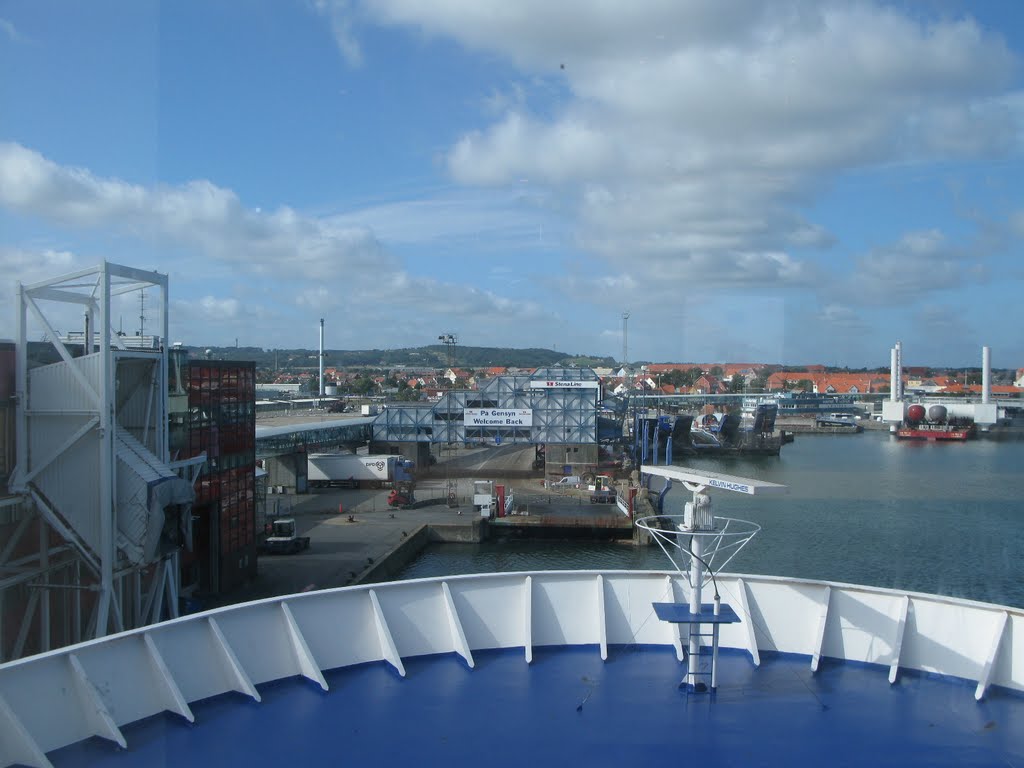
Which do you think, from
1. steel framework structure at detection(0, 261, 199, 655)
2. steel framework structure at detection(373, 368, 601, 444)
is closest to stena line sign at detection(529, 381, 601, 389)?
steel framework structure at detection(373, 368, 601, 444)

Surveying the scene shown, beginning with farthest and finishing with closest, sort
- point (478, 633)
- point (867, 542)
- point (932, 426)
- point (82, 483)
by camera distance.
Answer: point (932, 426) → point (867, 542) → point (82, 483) → point (478, 633)

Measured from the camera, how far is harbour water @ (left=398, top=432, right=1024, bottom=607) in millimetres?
9188

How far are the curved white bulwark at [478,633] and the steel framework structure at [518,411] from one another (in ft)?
42.1

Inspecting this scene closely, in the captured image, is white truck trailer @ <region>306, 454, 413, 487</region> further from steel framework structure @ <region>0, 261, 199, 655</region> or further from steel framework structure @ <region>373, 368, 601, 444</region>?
steel framework structure @ <region>0, 261, 199, 655</region>

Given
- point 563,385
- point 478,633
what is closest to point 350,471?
point 563,385

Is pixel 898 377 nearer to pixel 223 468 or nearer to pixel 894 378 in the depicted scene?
pixel 894 378

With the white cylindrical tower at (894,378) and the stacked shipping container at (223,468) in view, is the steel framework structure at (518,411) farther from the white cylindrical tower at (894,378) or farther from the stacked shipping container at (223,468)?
the white cylindrical tower at (894,378)

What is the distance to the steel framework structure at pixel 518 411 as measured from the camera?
15969mm

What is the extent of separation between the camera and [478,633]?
2973 mm

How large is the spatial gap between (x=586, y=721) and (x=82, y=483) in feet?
10.8

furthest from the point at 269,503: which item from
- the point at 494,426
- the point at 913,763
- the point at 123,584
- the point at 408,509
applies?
the point at 913,763

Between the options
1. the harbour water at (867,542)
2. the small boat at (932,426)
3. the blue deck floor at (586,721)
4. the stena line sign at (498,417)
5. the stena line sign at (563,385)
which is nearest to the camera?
the blue deck floor at (586,721)

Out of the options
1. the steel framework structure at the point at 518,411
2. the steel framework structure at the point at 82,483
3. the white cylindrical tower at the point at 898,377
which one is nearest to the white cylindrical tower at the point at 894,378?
the white cylindrical tower at the point at 898,377

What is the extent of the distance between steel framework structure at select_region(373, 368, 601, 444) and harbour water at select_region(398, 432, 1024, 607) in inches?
101
